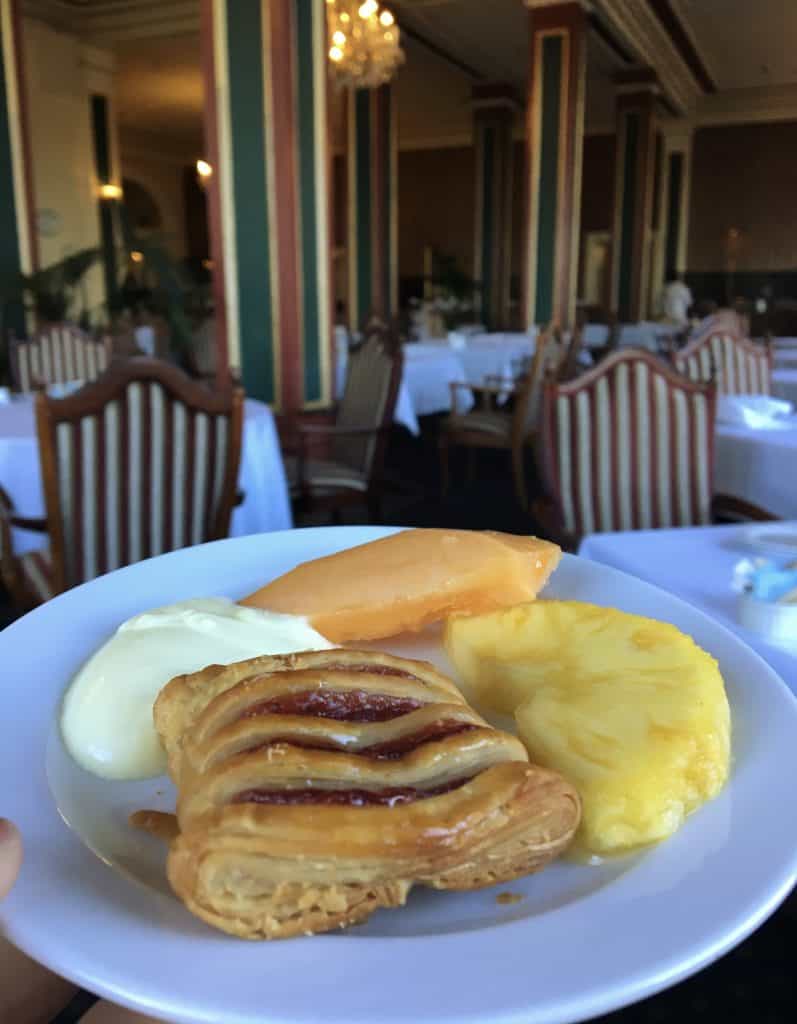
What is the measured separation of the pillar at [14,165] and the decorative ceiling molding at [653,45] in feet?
16.3

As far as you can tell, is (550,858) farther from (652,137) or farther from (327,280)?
(652,137)

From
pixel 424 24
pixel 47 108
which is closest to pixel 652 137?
pixel 424 24

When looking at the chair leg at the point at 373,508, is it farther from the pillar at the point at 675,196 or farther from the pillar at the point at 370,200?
the pillar at the point at 675,196

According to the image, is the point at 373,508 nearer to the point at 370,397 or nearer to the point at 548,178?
the point at 370,397

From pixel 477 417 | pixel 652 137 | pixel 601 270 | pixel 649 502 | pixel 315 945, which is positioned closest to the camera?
pixel 315 945

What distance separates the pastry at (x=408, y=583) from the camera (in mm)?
653

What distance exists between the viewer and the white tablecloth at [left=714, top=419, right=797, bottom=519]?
6.71 ft

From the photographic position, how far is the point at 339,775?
1.29 feet

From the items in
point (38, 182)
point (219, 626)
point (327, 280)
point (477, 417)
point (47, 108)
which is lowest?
point (477, 417)

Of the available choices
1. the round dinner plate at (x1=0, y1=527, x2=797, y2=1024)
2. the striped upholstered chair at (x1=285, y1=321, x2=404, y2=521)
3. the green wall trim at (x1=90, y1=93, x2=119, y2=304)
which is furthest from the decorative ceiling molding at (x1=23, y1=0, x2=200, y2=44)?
the round dinner plate at (x1=0, y1=527, x2=797, y2=1024)

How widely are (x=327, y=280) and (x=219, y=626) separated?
12.4 feet

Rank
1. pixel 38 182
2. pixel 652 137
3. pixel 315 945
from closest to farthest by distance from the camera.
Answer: pixel 315 945 < pixel 38 182 < pixel 652 137

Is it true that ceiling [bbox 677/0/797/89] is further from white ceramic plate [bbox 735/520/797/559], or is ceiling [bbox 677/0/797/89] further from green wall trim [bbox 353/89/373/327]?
white ceramic plate [bbox 735/520/797/559]

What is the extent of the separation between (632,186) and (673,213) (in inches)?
142
